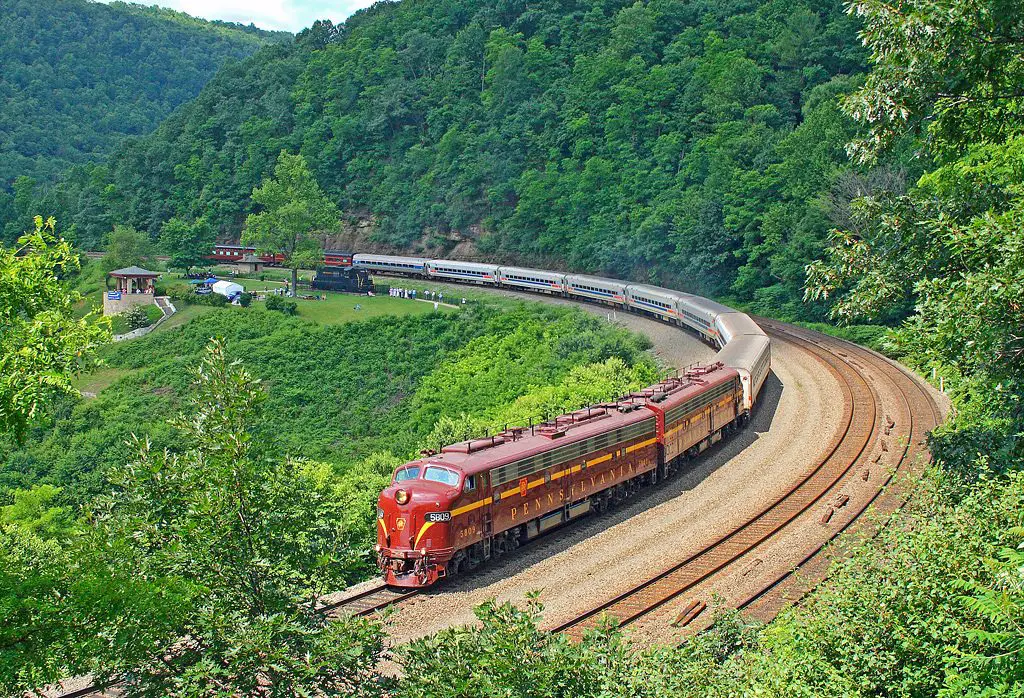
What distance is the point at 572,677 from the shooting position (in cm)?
1627

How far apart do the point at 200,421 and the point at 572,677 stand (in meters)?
7.22

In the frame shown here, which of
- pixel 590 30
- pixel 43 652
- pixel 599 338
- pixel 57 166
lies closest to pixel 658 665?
pixel 43 652

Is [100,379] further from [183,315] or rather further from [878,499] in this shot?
[878,499]

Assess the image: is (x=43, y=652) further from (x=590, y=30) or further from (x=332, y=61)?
(x=332, y=61)

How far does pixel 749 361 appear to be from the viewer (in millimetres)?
47406

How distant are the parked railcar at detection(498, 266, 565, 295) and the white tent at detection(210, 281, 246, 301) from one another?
23.2 m

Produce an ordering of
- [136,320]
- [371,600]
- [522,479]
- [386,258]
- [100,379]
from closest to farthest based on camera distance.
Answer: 1. [371,600]
2. [522,479]
3. [100,379]
4. [136,320]
5. [386,258]

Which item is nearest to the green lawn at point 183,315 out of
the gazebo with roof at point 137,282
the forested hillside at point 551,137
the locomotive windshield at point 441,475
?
the gazebo with roof at point 137,282

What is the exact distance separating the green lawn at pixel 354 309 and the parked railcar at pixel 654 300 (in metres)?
15.1

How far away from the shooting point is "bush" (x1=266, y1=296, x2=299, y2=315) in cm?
8384

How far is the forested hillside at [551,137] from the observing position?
84500 mm

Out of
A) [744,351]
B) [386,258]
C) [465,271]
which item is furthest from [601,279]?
[744,351]

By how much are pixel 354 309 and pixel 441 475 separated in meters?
58.1

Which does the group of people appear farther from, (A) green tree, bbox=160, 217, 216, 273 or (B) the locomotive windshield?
(B) the locomotive windshield
